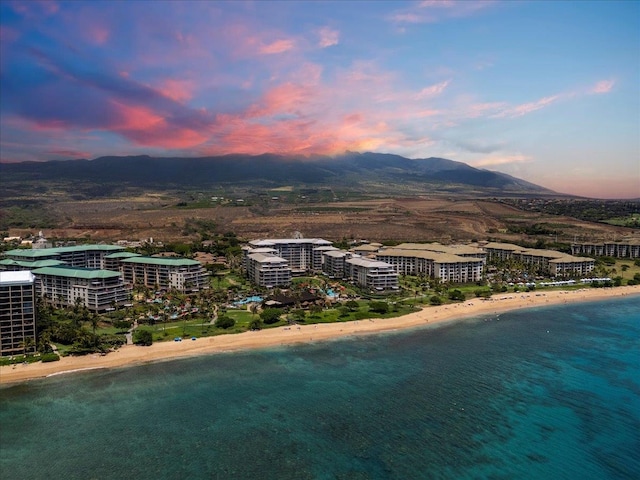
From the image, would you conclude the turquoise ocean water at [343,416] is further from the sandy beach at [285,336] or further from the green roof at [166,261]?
the green roof at [166,261]

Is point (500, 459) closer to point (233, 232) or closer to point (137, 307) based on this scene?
point (137, 307)

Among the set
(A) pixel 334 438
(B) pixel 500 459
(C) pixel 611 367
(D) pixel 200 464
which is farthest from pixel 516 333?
(D) pixel 200 464

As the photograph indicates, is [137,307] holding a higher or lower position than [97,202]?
lower

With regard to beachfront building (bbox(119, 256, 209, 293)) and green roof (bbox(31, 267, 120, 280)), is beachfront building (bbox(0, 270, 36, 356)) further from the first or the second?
beachfront building (bbox(119, 256, 209, 293))

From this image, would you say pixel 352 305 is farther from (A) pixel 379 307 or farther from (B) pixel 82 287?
(B) pixel 82 287

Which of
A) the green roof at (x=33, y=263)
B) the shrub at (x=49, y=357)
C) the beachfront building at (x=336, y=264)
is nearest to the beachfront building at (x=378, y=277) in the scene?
the beachfront building at (x=336, y=264)

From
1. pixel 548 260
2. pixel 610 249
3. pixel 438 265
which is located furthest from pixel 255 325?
pixel 610 249
